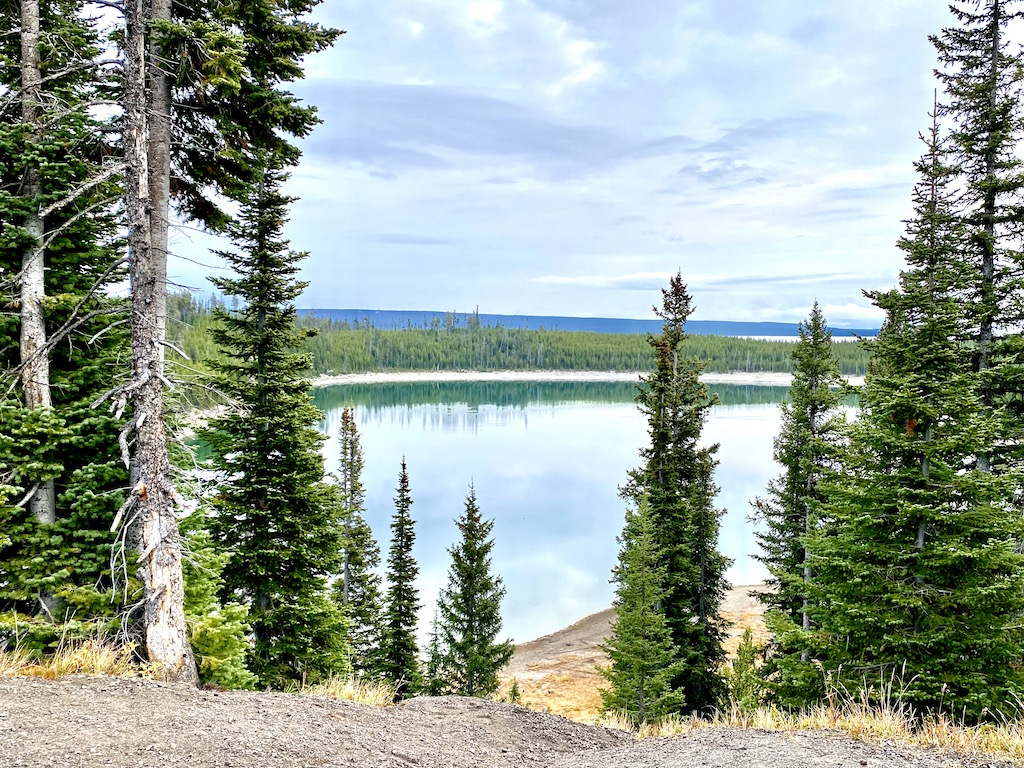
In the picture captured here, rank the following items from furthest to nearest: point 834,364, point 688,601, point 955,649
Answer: point 688,601 → point 834,364 → point 955,649

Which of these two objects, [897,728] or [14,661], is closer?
[897,728]

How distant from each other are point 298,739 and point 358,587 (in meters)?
20.2

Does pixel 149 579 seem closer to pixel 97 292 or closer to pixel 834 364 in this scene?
pixel 97 292

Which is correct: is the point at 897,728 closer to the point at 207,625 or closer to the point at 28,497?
the point at 207,625

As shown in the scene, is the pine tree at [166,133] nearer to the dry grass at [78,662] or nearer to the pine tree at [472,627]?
the dry grass at [78,662]

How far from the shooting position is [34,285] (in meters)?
7.82

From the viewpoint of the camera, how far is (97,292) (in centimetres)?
814

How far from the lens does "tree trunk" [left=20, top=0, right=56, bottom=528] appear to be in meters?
7.64

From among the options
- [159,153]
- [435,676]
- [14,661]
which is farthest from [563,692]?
[159,153]

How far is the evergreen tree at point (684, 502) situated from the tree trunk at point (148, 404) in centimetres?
1417

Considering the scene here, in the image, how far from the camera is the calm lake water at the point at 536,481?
3516cm

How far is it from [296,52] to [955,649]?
40.5ft

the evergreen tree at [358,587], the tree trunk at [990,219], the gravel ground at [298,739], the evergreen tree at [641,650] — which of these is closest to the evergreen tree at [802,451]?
the evergreen tree at [641,650]

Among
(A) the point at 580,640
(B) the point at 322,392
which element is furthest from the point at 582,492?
Answer: (B) the point at 322,392
